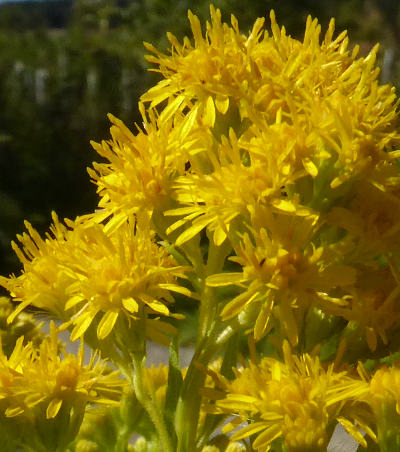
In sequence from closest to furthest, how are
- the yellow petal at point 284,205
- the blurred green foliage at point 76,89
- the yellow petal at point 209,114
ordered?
the yellow petal at point 284,205 < the yellow petal at point 209,114 < the blurred green foliage at point 76,89

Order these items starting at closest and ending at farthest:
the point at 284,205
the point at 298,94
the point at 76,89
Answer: the point at 284,205 → the point at 298,94 → the point at 76,89

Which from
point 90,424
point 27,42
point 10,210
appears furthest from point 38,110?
point 90,424

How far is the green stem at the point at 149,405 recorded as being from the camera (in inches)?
37.5

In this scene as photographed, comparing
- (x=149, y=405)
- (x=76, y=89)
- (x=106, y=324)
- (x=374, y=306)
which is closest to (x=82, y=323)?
(x=106, y=324)

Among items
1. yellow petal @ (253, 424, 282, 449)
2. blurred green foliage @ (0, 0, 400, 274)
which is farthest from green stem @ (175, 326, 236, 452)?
blurred green foliage @ (0, 0, 400, 274)

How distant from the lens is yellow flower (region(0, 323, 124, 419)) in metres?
0.95

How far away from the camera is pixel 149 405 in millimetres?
964

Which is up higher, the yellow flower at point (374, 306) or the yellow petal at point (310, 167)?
the yellow petal at point (310, 167)

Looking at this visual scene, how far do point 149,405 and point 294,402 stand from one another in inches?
7.8

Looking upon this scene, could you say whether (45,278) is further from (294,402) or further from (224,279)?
(294,402)

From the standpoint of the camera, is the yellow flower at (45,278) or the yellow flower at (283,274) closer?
the yellow flower at (283,274)

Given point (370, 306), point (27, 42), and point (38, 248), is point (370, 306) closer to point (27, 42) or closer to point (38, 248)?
point (38, 248)

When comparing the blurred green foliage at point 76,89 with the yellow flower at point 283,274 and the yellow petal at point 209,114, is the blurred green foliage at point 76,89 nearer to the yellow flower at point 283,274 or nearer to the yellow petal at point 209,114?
the yellow petal at point 209,114

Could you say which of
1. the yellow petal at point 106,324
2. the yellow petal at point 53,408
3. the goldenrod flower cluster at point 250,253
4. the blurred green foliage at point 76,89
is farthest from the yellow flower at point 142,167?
the blurred green foliage at point 76,89
